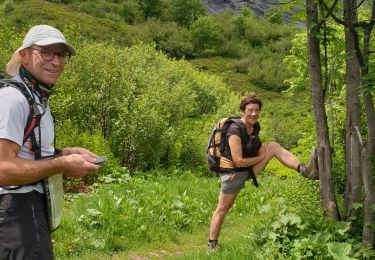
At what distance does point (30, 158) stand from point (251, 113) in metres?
3.37

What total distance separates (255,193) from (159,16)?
105 metres

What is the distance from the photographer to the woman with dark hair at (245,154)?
222 inches

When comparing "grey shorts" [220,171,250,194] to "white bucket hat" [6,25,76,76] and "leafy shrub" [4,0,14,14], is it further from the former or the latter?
"leafy shrub" [4,0,14,14]

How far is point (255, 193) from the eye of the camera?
998 centimetres

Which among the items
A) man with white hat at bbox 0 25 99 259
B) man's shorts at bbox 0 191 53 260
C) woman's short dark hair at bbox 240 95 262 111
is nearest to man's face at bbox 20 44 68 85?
man with white hat at bbox 0 25 99 259

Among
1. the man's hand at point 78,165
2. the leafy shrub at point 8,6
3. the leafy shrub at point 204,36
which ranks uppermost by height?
the leafy shrub at point 8,6

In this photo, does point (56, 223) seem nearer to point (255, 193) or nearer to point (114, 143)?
point (255, 193)

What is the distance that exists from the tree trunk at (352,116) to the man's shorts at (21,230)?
290 cm

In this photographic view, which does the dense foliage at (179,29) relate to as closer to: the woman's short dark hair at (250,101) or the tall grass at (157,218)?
the tall grass at (157,218)

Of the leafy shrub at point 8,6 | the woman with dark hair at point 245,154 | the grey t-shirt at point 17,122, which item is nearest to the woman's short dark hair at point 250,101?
the woman with dark hair at point 245,154

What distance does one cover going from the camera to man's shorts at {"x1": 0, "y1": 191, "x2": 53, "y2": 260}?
2.73 m

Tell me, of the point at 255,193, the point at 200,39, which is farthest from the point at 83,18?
the point at 255,193

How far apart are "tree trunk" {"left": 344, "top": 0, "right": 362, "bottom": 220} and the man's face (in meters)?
2.58

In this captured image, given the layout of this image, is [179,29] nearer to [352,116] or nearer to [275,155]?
[275,155]
